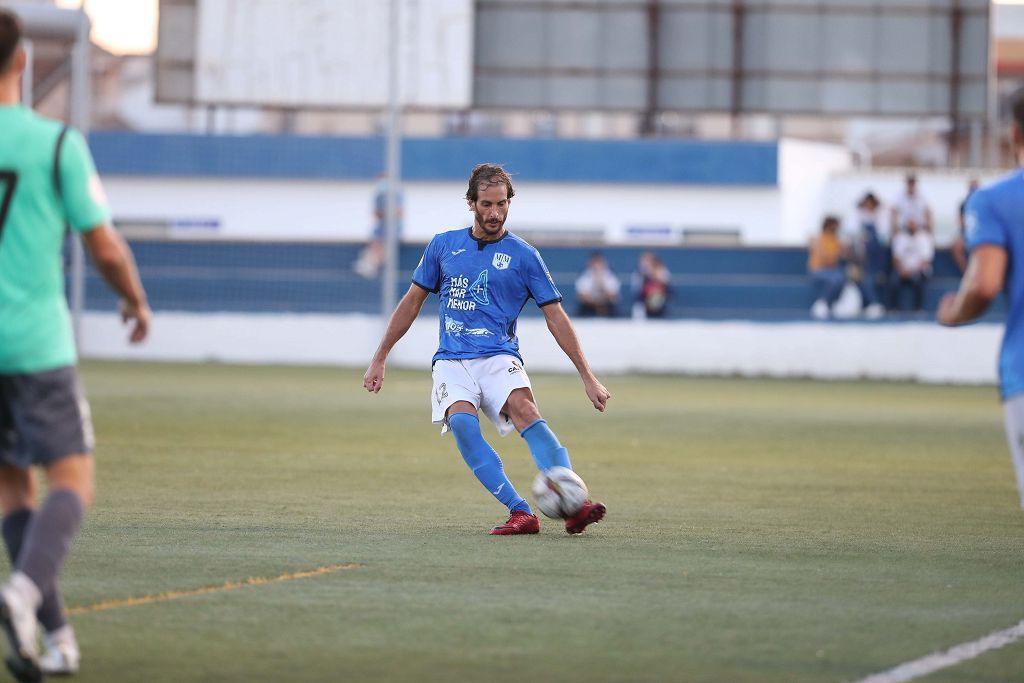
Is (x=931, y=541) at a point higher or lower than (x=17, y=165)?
lower

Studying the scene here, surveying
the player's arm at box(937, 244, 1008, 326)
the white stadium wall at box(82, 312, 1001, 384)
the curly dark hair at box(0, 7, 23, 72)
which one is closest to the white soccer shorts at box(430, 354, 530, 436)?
the player's arm at box(937, 244, 1008, 326)

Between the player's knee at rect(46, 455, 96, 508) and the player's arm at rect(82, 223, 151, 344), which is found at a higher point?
the player's arm at rect(82, 223, 151, 344)

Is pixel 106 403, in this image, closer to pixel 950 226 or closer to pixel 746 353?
pixel 746 353

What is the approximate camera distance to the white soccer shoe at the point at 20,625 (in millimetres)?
5488

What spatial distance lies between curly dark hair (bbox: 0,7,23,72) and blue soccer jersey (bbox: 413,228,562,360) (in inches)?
173

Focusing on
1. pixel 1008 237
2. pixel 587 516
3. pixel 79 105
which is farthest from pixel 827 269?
pixel 1008 237

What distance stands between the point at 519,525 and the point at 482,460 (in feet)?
1.33

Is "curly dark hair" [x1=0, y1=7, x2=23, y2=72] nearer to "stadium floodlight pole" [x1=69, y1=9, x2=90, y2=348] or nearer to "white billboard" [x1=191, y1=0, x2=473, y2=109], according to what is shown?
"stadium floodlight pole" [x1=69, y1=9, x2=90, y2=348]

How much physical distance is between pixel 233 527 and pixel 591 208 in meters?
44.3

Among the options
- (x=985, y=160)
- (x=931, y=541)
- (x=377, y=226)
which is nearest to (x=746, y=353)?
(x=377, y=226)

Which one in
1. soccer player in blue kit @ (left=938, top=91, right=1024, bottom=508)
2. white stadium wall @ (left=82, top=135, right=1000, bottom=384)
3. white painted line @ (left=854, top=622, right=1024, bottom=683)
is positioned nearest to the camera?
white painted line @ (left=854, top=622, right=1024, bottom=683)

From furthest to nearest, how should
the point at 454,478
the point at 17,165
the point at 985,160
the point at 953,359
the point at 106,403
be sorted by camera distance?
the point at 985,160, the point at 953,359, the point at 106,403, the point at 454,478, the point at 17,165

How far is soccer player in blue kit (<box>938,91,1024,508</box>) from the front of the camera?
632cm

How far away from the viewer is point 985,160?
253 feet
